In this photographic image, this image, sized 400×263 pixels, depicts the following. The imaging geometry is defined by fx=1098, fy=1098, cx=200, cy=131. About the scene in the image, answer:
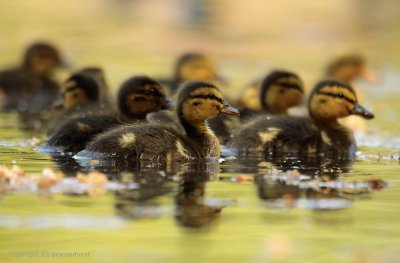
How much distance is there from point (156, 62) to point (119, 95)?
33.8 ft

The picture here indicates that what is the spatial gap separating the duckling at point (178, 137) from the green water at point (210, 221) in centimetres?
29

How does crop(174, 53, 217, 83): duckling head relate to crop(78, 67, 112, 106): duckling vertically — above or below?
above

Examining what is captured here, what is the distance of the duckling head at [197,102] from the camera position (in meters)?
8.14

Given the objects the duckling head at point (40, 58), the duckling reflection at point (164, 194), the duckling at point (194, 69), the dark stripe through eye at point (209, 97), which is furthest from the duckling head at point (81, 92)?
the duckling head at point (40, 58)

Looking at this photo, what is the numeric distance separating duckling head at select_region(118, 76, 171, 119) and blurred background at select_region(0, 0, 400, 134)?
4.85 metres

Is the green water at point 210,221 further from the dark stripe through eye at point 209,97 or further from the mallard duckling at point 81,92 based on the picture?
the mallard duckling at point 81,92

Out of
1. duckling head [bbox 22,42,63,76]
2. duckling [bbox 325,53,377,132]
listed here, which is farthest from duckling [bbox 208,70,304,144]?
duckling head [bbox 22,42,63,76]

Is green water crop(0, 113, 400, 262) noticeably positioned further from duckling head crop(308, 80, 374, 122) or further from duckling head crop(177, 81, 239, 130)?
duckling head crop(308, 80, 374, 122)

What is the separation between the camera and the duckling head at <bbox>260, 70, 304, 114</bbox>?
1070cm

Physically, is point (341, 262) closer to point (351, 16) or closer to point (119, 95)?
point (119, 95)

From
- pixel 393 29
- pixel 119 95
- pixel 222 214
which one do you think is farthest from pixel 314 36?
pixel 222 214

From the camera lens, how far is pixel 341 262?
4.94m

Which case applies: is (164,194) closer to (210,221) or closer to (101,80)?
(210,221)

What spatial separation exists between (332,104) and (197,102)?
1891 millimetres
